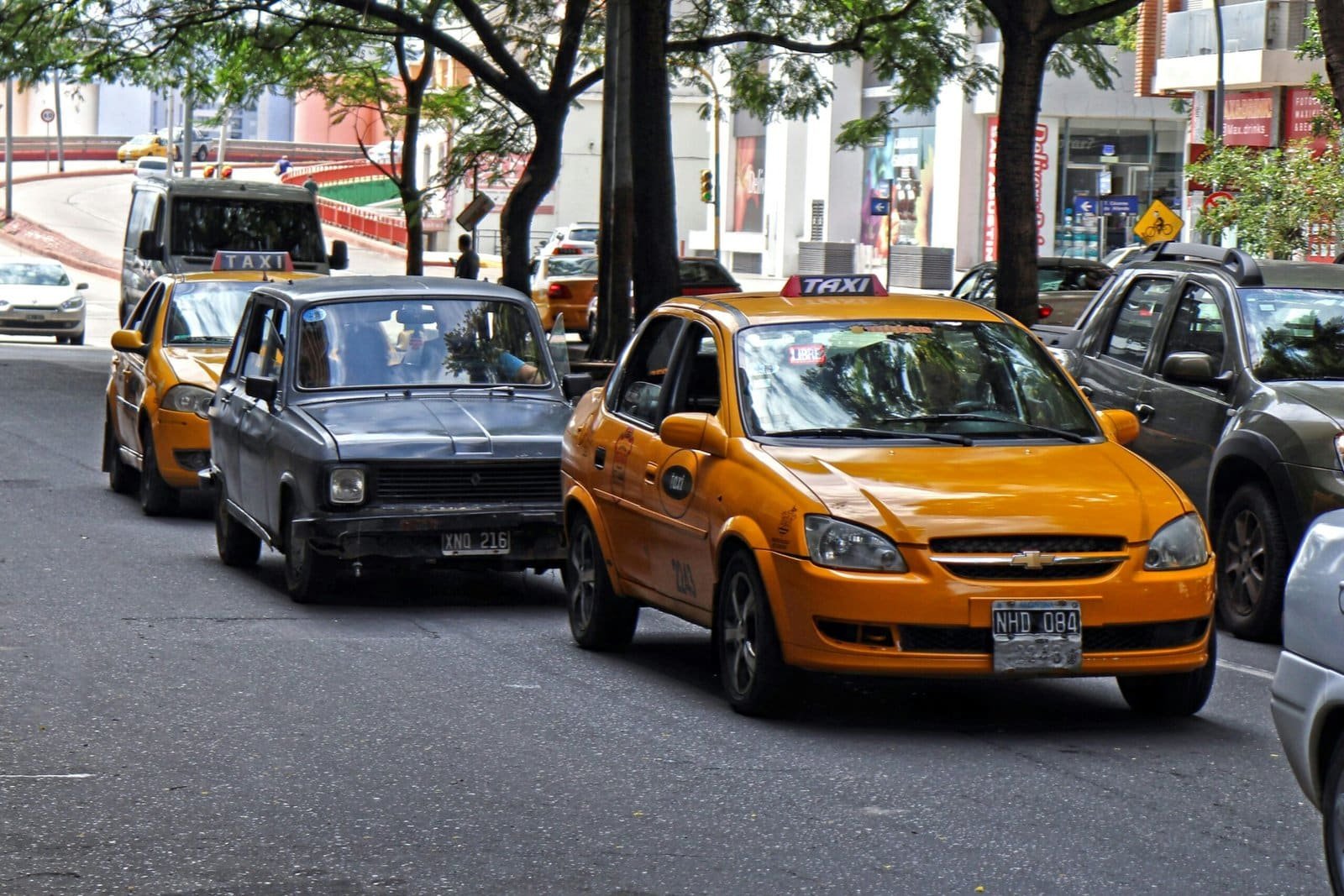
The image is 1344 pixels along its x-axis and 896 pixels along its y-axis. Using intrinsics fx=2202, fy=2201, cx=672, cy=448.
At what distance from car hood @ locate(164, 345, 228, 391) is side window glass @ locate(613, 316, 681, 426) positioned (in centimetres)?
572

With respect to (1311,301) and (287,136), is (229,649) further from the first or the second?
(287,136)

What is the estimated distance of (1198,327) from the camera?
11.7m

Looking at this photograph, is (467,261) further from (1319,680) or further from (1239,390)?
(1319,680)

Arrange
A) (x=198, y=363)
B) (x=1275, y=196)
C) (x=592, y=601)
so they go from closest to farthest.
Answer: (x=592, y=601) → (x=198, y=363) → (x=1275, y=196)

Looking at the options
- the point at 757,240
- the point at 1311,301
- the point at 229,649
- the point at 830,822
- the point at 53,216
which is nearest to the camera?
the point at 830,822

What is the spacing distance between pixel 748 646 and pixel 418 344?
4.67m

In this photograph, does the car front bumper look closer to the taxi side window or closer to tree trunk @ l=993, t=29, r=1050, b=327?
the taxi side window

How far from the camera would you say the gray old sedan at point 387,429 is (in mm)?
10914

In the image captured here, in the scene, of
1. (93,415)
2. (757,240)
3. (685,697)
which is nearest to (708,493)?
(685,697)

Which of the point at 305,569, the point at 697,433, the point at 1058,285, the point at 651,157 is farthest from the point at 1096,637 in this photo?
the point at 1058,285

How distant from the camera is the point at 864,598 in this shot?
749 centimetres

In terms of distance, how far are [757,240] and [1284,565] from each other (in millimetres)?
57611

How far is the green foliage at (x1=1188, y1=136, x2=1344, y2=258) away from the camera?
20.1m

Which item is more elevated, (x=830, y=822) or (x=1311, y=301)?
(x=1311, y=301)
